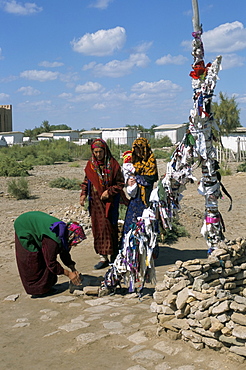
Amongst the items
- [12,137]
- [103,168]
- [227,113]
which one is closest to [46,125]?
[12,137]

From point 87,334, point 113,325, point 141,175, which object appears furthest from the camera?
point 141,175

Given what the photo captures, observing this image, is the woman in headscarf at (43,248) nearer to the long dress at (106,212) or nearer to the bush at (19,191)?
the long dress at (106,212)

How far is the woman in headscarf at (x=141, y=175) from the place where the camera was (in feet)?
21.2

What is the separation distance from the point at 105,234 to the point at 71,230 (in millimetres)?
1094

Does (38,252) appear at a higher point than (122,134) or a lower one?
lower

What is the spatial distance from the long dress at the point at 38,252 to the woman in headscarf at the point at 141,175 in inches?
53.7

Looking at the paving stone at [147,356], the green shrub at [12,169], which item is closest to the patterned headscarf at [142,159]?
the paving stone at [147,356]

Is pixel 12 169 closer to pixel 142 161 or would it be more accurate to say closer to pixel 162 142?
pixel 142 161

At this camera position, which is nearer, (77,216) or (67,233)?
(67,233)

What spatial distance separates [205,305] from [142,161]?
9.68ft

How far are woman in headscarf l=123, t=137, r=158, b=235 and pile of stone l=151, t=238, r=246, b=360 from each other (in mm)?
1734

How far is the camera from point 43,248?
5.36 meters

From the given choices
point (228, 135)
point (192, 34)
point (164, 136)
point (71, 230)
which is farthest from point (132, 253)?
point (164, 136)

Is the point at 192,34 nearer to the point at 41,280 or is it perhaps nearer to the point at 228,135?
the point at 41,280
